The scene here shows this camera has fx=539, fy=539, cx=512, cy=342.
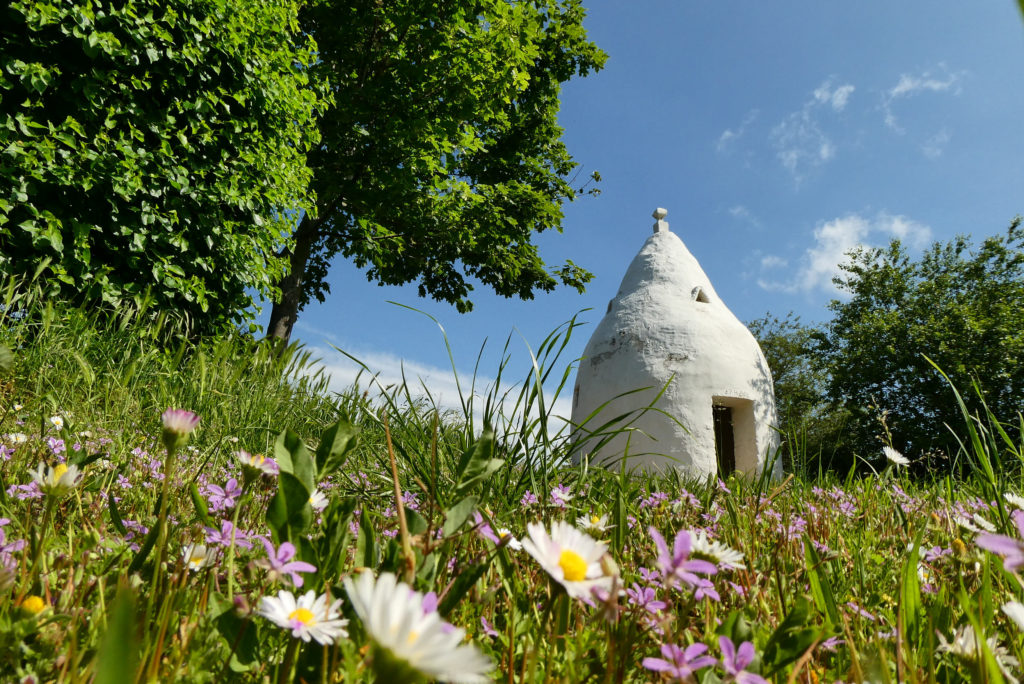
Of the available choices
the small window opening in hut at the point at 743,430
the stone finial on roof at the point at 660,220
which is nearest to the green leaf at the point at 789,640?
the small window opening in hut at the point at 743,430

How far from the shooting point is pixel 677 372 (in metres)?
7.77

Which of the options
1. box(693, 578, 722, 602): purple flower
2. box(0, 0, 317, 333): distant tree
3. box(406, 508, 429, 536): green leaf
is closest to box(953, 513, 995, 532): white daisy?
box(693, 578, 722, 602): purple flower

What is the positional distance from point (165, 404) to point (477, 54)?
8.29m

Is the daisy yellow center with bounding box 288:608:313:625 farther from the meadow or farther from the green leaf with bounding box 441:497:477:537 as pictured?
the green leaf with bounding box 441:497:477:537

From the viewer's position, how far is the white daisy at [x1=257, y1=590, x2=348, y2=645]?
0.55 metres

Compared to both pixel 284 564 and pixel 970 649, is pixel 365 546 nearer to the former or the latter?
pixel 284 564

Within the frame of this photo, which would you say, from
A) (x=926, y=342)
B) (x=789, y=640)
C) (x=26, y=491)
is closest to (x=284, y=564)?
(x=789, y=640)

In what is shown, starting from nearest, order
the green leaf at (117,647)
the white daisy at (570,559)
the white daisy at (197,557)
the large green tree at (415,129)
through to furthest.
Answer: the green leaf at (117,647)
the white daisy at (570,559)
the white daisy at (197,557)
the large green tree at (415,129)

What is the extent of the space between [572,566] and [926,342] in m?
19.3

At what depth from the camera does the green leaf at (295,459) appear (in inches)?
29.5

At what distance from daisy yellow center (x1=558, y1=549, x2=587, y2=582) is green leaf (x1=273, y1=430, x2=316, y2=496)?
38 centimetres

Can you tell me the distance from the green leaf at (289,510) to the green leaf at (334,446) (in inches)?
2.6

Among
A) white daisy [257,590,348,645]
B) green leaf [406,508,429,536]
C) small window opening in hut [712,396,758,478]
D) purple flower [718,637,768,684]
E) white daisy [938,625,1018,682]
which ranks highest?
small window opening in hut [712,396,758,478]

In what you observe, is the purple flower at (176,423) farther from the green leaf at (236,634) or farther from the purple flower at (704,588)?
the purple flower at (704,588)
